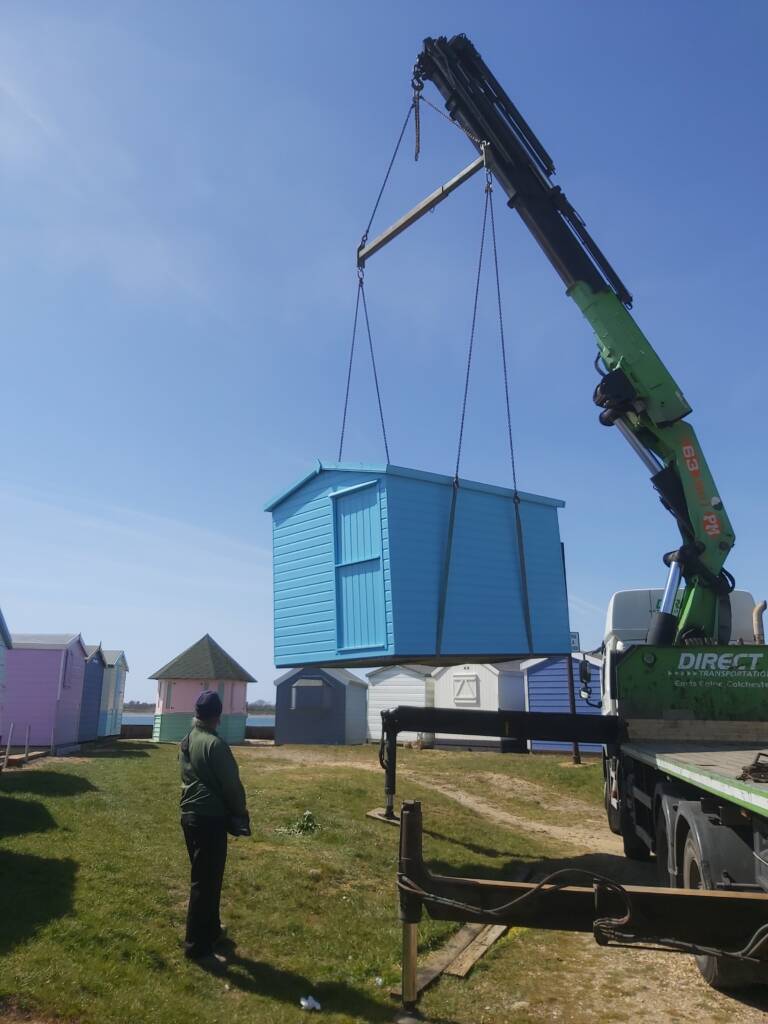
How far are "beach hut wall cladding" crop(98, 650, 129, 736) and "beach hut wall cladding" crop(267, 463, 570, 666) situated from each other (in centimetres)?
2223

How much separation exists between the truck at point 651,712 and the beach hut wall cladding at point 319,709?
20758 millimetres

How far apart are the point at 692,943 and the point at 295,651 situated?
7759 millimetres

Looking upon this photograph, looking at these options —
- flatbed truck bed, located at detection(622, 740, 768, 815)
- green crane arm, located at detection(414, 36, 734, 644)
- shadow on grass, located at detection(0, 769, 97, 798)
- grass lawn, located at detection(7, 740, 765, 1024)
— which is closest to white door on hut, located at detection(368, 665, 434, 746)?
shadow on grass, located at detection(0, 769, 97, 798)

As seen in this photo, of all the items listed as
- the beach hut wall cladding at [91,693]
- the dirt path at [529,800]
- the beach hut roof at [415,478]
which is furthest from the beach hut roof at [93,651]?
the beach hut roof at [415,478]

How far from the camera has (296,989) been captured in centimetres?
558

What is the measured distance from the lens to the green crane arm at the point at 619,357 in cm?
1030

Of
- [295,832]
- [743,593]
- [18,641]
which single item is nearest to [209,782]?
[295,832]

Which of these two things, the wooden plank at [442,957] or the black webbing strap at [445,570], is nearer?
the wooden plank at [442,957]

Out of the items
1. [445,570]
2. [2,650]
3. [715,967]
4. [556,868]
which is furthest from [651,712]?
[2,650]

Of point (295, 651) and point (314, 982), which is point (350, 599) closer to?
point (295, 651)

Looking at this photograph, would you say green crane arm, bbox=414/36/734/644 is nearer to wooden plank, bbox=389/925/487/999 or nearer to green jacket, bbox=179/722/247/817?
wooden plank, bbox=389/925/487/999

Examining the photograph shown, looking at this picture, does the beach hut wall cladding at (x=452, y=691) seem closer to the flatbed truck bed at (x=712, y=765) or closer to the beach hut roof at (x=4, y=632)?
the beach hut roof at (x=4, y=632)

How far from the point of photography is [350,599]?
9.98 meters

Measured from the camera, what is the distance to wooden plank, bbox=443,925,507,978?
20.0 feet
